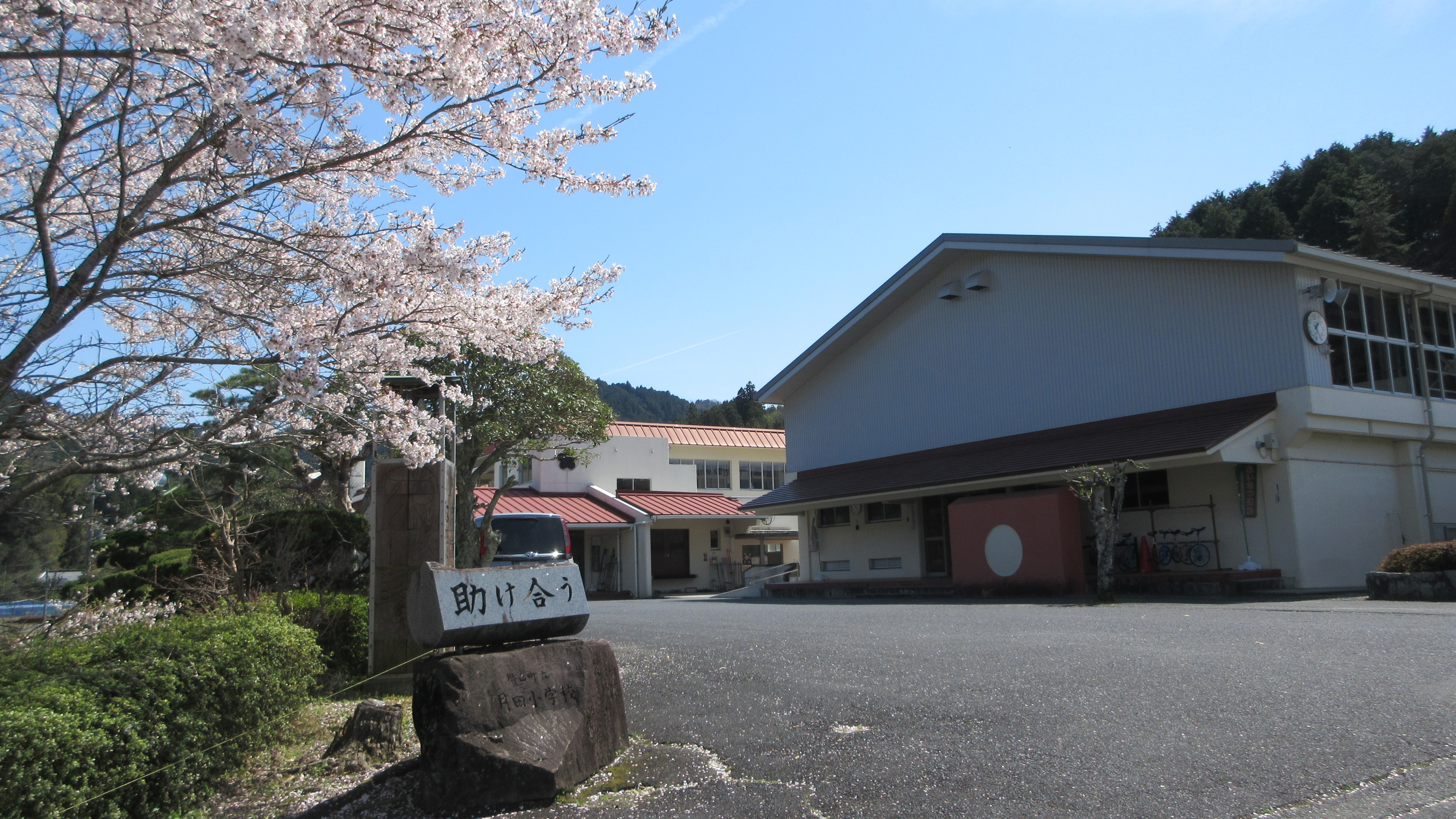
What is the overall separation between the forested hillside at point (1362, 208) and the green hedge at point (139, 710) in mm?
44193

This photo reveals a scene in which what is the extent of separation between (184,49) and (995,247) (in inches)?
723

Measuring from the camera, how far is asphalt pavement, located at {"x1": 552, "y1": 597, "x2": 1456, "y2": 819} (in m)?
4.00

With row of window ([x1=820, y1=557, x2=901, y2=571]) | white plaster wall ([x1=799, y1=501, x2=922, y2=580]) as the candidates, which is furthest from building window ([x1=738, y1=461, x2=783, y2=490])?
row of window ([x1=820, y1=557, x2=901, y2=571])

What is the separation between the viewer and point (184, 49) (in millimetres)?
4836

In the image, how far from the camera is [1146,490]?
17.8 meters

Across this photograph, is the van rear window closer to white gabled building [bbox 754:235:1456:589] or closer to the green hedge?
white gabled building [bbox 754:235:1456:589]

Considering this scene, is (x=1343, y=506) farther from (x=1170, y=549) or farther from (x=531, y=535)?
(x=531, y=535)

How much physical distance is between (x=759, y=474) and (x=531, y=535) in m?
20.6

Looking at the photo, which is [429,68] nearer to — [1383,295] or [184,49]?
[184,49]

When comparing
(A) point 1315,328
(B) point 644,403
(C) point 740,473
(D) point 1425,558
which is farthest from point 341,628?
(B) point 644,403

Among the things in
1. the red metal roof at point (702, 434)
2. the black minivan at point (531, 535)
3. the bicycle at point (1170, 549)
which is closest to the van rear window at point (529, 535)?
the black minivan at point (531, 535)

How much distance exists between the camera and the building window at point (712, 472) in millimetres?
35562

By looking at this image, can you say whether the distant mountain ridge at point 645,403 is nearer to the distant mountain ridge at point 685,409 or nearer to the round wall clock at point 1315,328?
the distant mountain ridge at point 685,409

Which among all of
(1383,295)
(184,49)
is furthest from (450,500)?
(1383,295)
